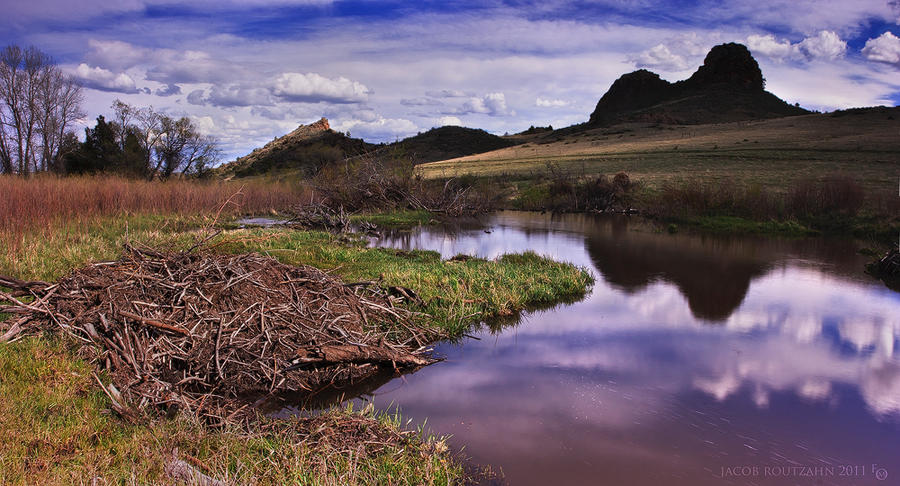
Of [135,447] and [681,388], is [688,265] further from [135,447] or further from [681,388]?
[135,447]

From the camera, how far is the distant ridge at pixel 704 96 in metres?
74.1

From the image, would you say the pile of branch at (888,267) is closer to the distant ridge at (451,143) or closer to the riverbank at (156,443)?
the riverbank at (156,443)

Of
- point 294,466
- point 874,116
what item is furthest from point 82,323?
point 874,116

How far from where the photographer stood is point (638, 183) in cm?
2920

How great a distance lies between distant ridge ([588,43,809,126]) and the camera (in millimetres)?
74062

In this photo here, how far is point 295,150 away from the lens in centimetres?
5850

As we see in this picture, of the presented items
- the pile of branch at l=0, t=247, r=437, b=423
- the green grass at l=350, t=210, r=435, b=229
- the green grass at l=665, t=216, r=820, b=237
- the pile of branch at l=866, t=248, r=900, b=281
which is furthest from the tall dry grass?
the green grass at l=665, t=216, r=820, b=237

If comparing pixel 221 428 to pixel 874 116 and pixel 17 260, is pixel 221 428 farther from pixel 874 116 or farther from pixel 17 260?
pixel 874 116

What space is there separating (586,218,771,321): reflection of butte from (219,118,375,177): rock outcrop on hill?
30.1 m

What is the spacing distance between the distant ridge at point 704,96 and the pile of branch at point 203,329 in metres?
68.8

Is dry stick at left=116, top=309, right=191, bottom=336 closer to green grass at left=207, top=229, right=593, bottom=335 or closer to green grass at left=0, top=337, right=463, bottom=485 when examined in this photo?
green grass at left=0, top=337, right=463, bottom=485

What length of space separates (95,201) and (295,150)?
145 ft

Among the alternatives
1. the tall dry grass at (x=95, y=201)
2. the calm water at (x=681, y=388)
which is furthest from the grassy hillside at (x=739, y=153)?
the calm water at (x=681, y=388)

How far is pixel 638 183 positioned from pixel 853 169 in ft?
35.8
